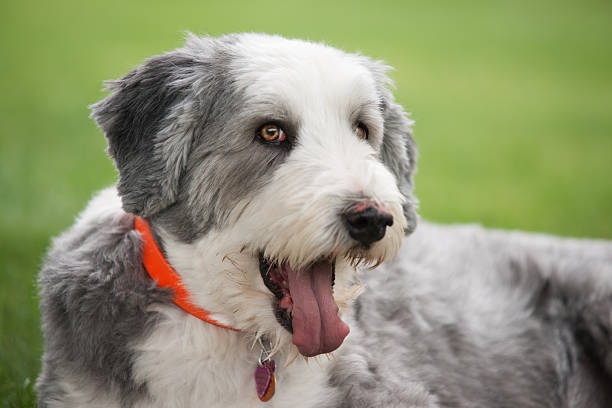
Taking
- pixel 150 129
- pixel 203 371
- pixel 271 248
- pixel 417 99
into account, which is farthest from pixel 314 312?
pixel 417 99

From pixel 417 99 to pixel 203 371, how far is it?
13078mm

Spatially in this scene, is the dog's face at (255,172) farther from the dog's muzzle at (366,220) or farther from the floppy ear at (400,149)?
the floppy ear at (400,149)

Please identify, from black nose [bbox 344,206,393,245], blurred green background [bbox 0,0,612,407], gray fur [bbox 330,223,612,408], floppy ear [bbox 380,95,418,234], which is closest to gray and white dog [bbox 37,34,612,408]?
black nose [bbox 344,206,393,245]

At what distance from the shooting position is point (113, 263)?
338 cm

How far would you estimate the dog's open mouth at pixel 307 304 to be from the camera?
320 centimetres

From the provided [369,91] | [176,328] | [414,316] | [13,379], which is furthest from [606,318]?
[13,379]

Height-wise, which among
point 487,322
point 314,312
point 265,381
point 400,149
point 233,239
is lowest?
point 487,322

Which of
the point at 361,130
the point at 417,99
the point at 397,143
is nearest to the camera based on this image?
the point at 361,130

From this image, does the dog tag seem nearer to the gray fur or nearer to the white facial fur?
the white facial fur

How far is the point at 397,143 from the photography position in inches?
153

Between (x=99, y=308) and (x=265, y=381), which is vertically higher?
(x=99, y=308)

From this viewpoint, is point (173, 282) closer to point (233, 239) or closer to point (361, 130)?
point (233, 239)

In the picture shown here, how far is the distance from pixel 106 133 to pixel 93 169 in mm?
6972

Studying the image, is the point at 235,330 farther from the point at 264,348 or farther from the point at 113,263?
the point at 113,263
